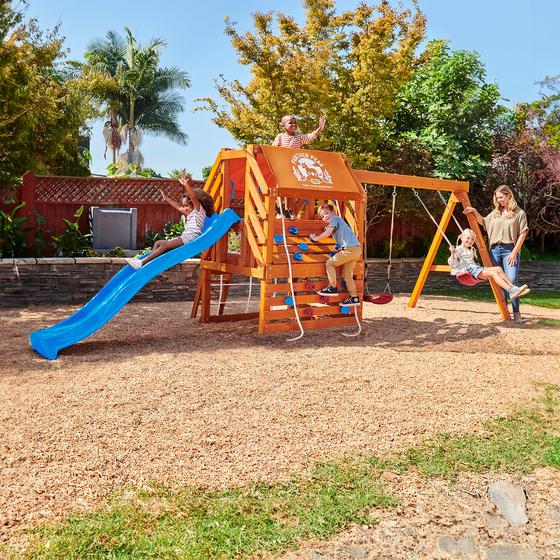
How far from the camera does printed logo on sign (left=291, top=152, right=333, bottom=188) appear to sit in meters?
7.99

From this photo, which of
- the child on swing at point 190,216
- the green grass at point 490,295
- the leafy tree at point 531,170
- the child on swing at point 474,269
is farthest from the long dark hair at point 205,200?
the leafy tree at point 531,170

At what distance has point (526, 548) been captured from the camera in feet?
10.7

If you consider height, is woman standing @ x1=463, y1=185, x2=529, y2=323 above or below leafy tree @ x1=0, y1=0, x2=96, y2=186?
below

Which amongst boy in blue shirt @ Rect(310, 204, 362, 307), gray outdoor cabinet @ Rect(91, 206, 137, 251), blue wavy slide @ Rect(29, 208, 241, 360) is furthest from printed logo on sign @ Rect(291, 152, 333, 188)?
gray outdoor cabinet @ Rect(91, 206, 137, 251)

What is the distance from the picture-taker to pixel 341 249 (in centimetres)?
809

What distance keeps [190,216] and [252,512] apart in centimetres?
523

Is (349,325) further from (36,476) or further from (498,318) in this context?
(36,476)

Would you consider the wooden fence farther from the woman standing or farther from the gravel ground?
the woman standing

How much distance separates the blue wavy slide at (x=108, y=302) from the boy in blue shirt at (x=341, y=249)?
4.12 feet

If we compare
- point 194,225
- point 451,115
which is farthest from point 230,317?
point 451,115

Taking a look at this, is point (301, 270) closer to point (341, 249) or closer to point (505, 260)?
point (341, 249)

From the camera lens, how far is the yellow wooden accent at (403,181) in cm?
882

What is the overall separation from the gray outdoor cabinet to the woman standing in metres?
7.52

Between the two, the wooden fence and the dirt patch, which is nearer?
the dirt patch
